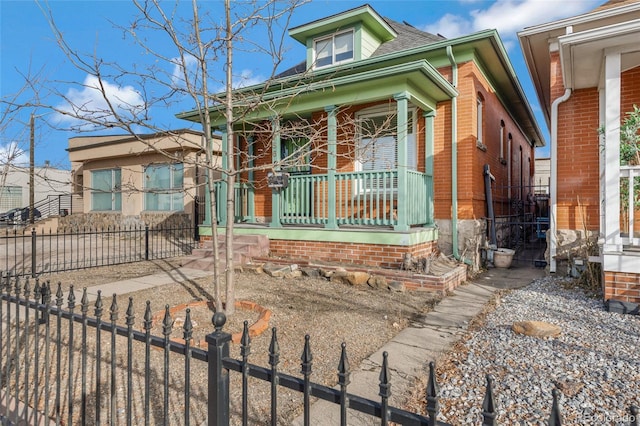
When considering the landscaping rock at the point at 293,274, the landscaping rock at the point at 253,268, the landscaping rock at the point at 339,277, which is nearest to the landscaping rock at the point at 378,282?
the landscaping rock at the point at 339,277

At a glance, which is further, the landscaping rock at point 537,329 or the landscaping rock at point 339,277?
the landscaping rock at point 339,277

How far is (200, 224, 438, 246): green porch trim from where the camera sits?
691 cm

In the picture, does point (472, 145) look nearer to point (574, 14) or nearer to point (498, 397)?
point (574, 14)

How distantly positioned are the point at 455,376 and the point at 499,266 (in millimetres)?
6138

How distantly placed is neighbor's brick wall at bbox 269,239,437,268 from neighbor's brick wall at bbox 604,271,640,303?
9.46ft

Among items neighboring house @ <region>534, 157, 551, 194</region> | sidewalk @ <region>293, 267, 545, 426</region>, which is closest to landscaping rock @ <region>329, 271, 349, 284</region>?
sidewalk @ <region>293, 267, 545, 426</region>

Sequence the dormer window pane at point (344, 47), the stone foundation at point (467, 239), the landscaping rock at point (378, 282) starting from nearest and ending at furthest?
the landscaping rock at point (378, 282) < the stone foundation at point (467, 239) < the dormer window pane at point (344, 47)

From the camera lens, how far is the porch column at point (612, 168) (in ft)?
16.2

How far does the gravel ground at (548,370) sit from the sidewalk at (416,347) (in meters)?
0.22

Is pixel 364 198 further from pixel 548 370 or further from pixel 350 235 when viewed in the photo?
pixel 548 370

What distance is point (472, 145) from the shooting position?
8305 mm

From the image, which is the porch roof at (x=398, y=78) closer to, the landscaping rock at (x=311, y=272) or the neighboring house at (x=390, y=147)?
the neighboring house at (x=390, y=147)

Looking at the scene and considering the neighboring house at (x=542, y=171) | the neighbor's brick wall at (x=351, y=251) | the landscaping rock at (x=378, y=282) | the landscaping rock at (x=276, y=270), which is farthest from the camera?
the neighboring house at (x=542, y=171)

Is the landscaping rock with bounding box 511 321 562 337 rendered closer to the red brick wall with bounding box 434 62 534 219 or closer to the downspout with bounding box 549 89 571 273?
the downspout with bounding box 549 89 571 273
